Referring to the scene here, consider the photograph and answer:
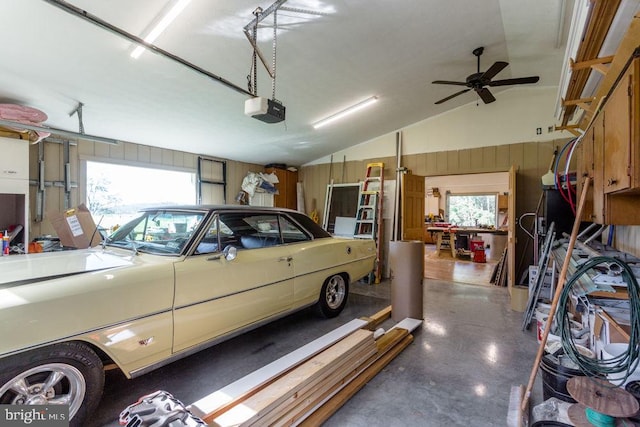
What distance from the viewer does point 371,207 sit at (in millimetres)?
6055

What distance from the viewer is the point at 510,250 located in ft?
15.0

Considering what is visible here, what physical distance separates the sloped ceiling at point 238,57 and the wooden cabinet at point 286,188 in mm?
2062

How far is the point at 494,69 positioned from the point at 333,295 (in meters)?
3.24

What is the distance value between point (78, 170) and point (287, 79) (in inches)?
128

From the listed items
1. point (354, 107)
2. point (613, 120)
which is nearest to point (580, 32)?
point (613, 120)

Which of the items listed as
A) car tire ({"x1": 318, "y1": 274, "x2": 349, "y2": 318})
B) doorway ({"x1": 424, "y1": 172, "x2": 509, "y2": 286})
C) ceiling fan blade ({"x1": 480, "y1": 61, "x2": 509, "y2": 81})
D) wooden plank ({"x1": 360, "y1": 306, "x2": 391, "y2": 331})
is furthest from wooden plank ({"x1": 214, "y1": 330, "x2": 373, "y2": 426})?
doorway ({"x1": 424, "y1": 172, "x2": 509, "y2": 286})

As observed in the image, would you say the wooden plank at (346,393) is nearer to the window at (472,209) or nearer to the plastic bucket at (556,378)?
the plastic bucket at (556,378)

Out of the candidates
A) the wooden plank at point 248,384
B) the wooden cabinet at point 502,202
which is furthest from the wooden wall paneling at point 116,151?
the wooden cabinet at point 502,202

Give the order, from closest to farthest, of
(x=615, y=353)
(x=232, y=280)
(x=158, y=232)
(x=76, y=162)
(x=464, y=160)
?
(x=615, y=353) → (x=232, y=280) → (x=158, y=232) → (x=76, y=162) → (x=464, y=160)

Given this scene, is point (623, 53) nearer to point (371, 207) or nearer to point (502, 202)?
point (371, 207)

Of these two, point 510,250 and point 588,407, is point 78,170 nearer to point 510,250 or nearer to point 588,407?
point 588,407

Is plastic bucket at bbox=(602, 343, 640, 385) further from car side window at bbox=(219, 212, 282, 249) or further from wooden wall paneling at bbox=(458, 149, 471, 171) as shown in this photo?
wooden wall paneling at bbox=(458, 149, 471, 171)

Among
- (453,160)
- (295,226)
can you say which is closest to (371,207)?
(453,160)

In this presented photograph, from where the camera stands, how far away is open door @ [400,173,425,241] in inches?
228
